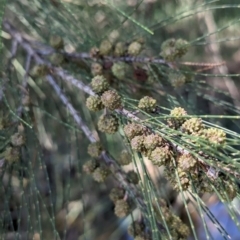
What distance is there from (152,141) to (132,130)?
0.10 feet

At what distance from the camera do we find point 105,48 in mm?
684

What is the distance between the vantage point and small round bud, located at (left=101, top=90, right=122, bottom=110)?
500 millimetres

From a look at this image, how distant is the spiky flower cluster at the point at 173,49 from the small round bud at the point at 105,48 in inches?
3.3

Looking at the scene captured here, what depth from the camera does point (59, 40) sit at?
72 centimetres

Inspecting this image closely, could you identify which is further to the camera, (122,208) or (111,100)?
(122,208)

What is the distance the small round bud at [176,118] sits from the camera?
18.4 inches

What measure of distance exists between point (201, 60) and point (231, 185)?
2.90 feet

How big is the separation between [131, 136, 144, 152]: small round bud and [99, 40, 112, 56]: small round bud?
24cm

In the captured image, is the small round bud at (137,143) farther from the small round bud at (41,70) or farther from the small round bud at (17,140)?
the small round bud at (41,70)

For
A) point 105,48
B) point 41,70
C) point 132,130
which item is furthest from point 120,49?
point 132,130

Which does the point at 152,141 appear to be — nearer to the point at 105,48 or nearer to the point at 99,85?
the point at 99,85

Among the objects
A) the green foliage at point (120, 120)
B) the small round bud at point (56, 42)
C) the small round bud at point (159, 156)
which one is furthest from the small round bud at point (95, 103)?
the small round bud at point (56, 42)

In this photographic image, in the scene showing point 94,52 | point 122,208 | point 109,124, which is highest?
point 94,52

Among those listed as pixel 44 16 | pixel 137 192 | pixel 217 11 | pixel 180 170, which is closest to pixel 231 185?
pixel 180 170
